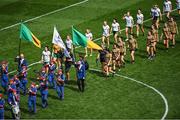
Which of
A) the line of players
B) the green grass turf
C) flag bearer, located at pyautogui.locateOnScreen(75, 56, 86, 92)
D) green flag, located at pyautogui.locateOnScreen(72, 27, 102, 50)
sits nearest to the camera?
the green grass turf

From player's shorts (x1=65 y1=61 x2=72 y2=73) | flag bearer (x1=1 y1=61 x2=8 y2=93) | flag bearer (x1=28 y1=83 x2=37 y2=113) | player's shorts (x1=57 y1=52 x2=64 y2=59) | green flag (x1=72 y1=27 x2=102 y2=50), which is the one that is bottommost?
flag bearer (x1=28 y1=83 x2=37 y2=113)

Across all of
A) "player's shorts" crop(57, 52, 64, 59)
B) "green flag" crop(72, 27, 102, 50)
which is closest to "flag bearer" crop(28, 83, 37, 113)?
"green flag" crop(72, 27, 102, 50)

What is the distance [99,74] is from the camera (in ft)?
123

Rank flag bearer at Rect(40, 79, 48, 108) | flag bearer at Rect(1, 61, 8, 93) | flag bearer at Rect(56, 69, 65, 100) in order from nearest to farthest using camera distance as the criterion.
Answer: flag bearer at Rect(40, 79, 48, 108), flag bearer at Rect(56, 69, 65, 100), flag bearer at Rect(1, 61, 8, 93)

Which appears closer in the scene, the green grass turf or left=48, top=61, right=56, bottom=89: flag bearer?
the green grass turf

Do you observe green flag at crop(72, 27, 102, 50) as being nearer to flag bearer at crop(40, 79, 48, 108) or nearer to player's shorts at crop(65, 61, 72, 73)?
player's shorts at crop(65, 61, 72, 73)

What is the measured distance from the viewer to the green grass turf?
31.8 m

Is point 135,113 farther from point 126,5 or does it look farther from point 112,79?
point 126,5

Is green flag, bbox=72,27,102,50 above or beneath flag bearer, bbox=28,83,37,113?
above

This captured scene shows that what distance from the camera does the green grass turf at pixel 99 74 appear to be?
3183 centimetres

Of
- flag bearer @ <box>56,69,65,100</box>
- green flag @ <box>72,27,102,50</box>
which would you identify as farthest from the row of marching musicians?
green flag @ <box>72,27,102,50</box>

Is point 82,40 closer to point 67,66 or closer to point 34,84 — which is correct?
point 67,66

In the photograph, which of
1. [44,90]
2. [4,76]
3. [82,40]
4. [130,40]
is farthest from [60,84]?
[130,40]

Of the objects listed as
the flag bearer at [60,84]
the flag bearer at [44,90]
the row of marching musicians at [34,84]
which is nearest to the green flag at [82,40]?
the row of marching musicians at [34,84]
